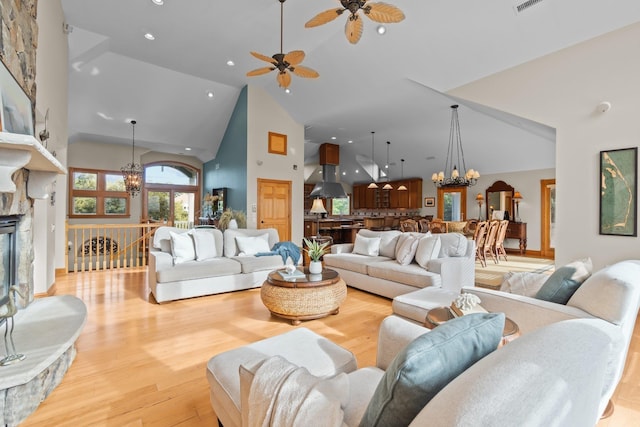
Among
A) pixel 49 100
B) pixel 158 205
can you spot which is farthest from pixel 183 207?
pixel 49 100

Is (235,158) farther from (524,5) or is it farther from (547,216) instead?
(547,216)

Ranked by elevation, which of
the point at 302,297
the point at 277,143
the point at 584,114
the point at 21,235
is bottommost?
the point at 302,297

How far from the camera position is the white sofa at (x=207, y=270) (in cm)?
391

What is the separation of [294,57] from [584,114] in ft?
12.5

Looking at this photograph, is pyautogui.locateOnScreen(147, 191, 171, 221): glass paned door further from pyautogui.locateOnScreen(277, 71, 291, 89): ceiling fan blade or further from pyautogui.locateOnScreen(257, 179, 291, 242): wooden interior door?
pyautogui.locateOnScreen(277, 71, 291, 89): ceiling fan blade

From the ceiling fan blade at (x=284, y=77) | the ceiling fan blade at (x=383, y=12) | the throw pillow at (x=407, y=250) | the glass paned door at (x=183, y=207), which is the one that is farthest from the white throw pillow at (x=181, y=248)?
the glass paned door at (x=183, y=207)

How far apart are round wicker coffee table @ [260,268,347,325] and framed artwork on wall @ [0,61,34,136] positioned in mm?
2498

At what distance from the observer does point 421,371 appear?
797mm

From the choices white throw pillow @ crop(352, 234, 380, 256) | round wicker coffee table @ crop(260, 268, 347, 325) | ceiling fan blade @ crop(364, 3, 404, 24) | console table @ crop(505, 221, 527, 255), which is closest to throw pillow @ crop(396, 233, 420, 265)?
white throw pillow @ crop(352, 234, 380, 256)

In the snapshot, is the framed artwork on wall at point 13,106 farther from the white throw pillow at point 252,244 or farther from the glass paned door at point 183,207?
the glass paned door at point 183,207

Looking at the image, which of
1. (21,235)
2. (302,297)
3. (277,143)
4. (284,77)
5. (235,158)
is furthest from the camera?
(235,158)

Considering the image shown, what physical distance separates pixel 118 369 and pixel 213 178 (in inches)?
278

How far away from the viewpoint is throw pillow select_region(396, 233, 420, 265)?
415 cm

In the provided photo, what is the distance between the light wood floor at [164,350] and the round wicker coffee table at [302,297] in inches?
5.6
